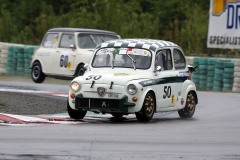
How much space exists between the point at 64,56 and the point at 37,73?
1.67 m

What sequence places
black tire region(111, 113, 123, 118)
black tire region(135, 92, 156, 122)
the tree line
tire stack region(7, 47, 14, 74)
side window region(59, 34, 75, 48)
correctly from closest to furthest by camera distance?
black tire region(135, 92, 156, 122) < black tire region(111, 113, 123, 118) < side window region(59, 34, 75, 48) < tire stack region(7, 47, 14, 74) < the tree line

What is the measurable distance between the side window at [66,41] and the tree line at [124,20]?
28.6ft

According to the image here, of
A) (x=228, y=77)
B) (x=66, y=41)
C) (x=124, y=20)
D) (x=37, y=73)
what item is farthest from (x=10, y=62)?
(x=228, y=77)

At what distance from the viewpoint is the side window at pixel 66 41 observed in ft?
86.2

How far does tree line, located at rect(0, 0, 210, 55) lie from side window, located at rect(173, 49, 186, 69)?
16902 millimetres

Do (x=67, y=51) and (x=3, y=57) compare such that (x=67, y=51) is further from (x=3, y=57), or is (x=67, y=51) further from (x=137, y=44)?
(x=137, y=44)

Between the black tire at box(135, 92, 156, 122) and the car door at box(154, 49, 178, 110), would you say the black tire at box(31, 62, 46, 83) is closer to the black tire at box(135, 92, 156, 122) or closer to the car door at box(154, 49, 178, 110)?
the car door at box(154, 49, 178, 110)

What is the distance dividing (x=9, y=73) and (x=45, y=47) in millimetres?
4810

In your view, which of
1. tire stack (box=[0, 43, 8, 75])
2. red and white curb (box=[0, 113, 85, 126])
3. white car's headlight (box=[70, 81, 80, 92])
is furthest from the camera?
tire stack (box=[0, 43, 8, 75])

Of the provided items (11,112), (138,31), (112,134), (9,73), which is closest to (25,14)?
(138,31)

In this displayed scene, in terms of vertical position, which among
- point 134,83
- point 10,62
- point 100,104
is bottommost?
point 10,62

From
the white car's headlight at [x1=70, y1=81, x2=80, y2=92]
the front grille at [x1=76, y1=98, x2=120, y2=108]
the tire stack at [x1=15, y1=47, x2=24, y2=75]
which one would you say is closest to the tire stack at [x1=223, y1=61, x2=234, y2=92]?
the tire stack at [x1=15, y1=47, x2=24, y2=75]

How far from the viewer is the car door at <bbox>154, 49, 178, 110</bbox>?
52.5 feet

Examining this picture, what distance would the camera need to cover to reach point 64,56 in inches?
1033
